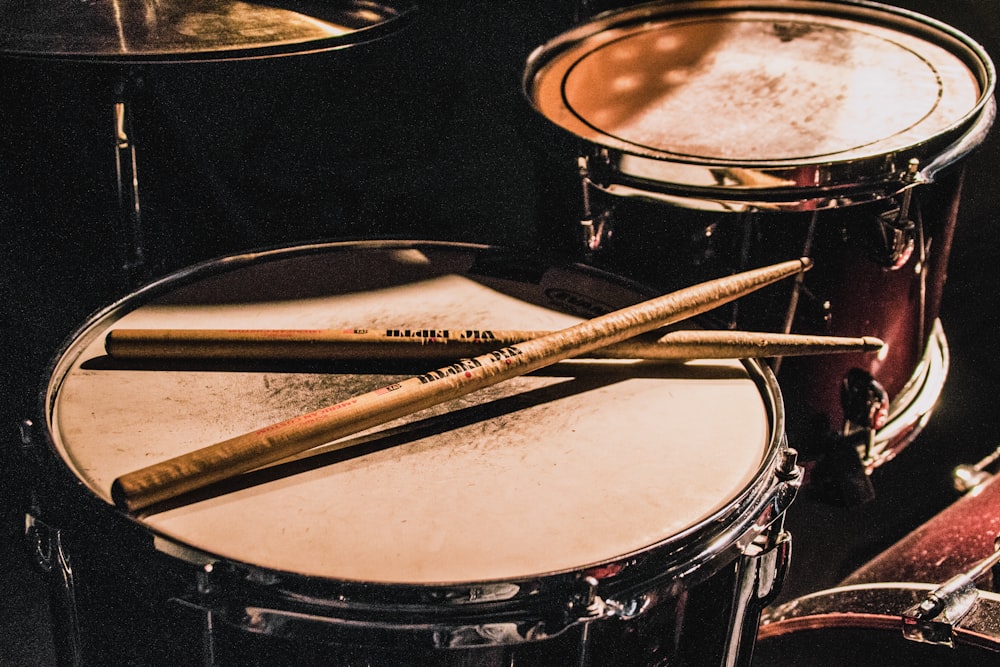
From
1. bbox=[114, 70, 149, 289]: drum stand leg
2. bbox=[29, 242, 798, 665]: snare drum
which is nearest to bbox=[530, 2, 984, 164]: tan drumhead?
bbox=[29, 242, 798, 665]: snare drum

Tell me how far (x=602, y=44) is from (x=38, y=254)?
2.94ft

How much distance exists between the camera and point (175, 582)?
2.03 feet

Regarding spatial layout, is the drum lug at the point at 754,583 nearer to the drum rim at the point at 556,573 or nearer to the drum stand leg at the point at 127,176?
the drum rim at the point at 556,573

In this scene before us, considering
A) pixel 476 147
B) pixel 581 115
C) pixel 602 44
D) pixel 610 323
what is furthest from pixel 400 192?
pixel 610 323

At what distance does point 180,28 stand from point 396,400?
509 mm

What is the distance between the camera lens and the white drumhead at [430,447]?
62 cm

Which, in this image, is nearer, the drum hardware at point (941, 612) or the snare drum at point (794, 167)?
the drum hardware at point (941, 612)

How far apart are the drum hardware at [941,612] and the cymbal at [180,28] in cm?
75

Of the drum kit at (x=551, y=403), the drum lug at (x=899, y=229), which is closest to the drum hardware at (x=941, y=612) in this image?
the drum kit at (x=551, y=403)

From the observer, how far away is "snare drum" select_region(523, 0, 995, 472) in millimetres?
979

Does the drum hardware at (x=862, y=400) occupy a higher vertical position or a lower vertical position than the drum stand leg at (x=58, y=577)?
lower

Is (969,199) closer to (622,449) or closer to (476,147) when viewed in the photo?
(476,147)

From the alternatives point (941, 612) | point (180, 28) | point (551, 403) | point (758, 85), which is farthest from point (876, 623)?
point (180, 28)

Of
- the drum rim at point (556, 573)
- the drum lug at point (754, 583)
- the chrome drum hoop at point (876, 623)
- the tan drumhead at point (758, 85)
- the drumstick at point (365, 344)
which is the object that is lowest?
the chrome drum hoop at point (876, 623)
